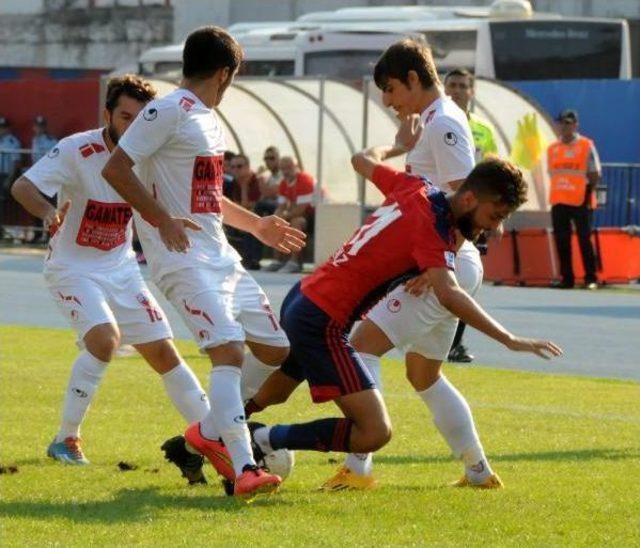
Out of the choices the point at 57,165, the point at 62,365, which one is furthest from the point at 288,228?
the point at 62,365

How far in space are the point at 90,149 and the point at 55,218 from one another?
78 centimetres

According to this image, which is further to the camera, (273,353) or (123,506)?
(273,353)

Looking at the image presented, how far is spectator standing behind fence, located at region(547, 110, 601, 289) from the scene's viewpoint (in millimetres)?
23281

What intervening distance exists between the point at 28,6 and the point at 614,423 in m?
41.6

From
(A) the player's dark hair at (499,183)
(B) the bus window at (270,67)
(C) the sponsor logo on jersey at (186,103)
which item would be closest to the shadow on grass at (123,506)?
(A) the player's dark hair at (499,183)

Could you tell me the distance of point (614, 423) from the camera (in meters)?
11.1

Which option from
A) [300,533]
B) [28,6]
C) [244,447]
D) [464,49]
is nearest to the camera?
[300,533]

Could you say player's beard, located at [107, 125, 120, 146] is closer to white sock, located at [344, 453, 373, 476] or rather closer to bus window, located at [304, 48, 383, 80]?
white sock, located at [344, 453, 373, 476]

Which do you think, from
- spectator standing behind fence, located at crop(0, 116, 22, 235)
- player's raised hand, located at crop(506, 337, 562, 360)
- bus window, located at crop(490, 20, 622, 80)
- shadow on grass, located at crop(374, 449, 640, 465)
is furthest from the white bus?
player's raised hand, located at crop(506, 337, 562, 360)

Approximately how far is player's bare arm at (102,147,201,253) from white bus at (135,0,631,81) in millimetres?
22361

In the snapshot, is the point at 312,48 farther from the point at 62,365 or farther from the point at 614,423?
the point at 614,423

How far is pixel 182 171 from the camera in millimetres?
7945

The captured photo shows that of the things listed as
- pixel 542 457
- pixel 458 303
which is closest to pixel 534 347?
pixel 458 303

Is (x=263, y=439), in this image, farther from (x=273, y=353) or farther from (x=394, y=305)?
(x=394, y=305)
